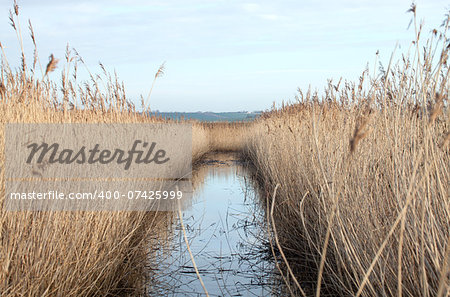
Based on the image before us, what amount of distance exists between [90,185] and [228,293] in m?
1.22

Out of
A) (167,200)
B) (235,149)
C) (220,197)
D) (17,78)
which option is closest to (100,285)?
(17,78)

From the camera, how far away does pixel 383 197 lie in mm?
2242

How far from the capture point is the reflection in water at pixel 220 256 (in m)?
3.15

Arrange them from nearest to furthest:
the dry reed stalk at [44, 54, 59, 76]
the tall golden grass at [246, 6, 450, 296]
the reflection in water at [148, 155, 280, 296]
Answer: the tall golden grass at [246, 6, 450, 296]
the dry reed stalk at [44, 54, 59, 76]
the reflection in water at [148, 155, 280, 296]

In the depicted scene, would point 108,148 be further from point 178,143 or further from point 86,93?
point 178,143

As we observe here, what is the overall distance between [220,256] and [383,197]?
1913mm

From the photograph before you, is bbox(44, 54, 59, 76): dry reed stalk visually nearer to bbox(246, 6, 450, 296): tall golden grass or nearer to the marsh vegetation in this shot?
the marsh vegetation

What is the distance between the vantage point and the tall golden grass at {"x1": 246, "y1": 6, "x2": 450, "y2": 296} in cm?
140

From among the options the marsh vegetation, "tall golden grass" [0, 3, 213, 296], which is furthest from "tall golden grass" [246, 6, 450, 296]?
"tall golden grass" [0, 3, 213, 296]

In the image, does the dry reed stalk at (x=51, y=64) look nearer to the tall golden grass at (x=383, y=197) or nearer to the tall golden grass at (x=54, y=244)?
the tall golden grass at (x=54, y=244)

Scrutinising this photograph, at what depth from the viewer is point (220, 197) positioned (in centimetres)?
675

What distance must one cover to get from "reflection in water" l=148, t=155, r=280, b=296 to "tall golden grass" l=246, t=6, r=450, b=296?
1.00 ft

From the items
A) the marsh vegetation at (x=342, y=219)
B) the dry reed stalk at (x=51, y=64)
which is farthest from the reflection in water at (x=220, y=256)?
the dry reed stalk at (x=51, y=64)

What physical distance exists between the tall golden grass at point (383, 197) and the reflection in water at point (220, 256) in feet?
1.00
